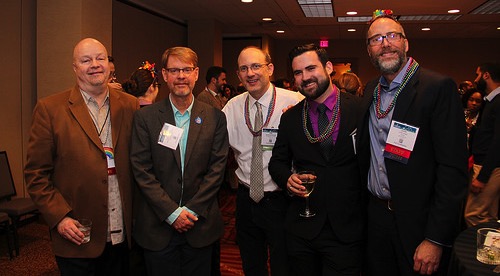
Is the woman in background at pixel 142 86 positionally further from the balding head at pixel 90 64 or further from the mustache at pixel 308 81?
the mustache at pixel 308 81

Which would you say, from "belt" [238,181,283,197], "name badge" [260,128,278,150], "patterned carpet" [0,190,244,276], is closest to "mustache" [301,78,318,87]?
"name badge" [260,128,278,150]

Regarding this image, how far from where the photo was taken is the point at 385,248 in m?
1.98

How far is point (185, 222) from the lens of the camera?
86.8 inches

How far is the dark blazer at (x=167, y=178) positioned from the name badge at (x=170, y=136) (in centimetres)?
2

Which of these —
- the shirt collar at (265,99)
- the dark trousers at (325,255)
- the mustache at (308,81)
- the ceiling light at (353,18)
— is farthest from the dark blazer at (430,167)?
the ceiling light at (353,18)

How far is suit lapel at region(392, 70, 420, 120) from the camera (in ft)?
6.14

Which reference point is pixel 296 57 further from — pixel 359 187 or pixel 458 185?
pixel 458 185

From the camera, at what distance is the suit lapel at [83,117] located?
2.16 meters

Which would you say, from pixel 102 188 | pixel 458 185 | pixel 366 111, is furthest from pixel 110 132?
pixel 458 185

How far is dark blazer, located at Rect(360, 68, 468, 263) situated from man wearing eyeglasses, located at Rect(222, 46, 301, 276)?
0.82 meters

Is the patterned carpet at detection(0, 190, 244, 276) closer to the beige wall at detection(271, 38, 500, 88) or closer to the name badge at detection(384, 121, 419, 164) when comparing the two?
the name badge at detection(384, 121, 419, 164)

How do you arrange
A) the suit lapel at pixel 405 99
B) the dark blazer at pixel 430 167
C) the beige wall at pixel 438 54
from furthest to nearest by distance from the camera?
the beige wall at pixel 438 54
the suit lapel at pixel 405 99
the dark blazer at pixel 430 167

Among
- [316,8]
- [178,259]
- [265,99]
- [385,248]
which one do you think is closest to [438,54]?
[316,8]

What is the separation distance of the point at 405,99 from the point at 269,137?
Answer: 35.5 inches
